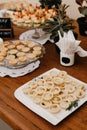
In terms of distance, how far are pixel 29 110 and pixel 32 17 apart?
688 mm

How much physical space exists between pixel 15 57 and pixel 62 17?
34 centimetres

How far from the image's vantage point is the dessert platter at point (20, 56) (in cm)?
106

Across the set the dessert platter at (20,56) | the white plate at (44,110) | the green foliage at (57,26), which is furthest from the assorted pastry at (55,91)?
the green foliage at (57,26)

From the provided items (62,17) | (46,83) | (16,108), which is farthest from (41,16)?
(16,108)

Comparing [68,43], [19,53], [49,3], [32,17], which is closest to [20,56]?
[19,53]

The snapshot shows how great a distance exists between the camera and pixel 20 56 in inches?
43.2

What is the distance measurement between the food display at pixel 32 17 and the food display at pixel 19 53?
0.42ft

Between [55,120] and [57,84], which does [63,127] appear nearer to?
[55,120]

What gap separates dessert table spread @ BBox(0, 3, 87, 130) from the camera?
30.5 inches

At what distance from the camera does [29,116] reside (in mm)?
814

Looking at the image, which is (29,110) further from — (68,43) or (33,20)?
(33,20)

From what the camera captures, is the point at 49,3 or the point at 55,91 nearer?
the point at 55,91

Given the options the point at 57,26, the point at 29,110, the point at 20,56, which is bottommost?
the point at 29,110

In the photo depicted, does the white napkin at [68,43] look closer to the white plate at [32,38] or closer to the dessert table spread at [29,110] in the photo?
the dessert table spread at [29,110]
